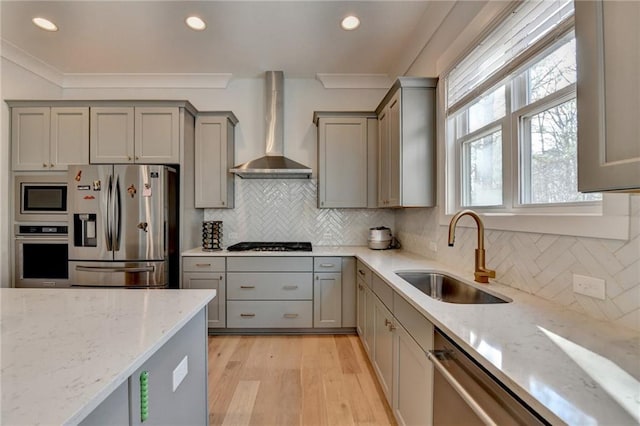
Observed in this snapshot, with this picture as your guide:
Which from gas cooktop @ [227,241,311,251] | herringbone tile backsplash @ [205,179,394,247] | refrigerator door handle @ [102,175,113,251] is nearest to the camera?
refrigerator door handle @ [102,175,113,251]

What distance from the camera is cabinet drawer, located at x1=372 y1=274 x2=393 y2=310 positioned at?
1813 millimetres

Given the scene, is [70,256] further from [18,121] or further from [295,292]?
[295,292]

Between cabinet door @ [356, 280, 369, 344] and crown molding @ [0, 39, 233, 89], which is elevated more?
crown molding @ [0, 39, 233, 89]

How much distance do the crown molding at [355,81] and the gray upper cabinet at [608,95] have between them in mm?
3126

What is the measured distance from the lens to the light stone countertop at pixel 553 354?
0.60 m

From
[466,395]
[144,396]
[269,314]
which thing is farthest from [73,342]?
[269,314]

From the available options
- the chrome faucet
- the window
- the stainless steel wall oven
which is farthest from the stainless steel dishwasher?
the stainless steel wall oven

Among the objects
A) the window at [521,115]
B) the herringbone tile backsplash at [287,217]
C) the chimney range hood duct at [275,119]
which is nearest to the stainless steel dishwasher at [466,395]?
the window at [521,115]

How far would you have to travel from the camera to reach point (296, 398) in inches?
78.9

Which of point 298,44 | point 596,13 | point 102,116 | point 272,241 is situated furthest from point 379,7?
Answer: point 102,116

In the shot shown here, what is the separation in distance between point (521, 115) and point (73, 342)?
218cm

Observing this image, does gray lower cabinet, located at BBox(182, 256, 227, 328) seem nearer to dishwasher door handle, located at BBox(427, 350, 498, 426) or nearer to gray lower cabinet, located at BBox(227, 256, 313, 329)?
gray lower cabinet, located at BBox(227, 256, 313, 329)

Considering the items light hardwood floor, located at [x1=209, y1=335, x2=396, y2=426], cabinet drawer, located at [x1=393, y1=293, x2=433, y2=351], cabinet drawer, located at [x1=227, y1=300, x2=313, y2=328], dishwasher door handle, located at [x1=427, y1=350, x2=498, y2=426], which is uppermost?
cabinet drawer, located at [x1=393, y1=293, x2=433, y2=351]

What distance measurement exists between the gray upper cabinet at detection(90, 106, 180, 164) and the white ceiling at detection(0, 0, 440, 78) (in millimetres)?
664
